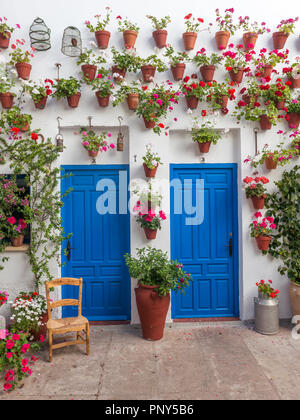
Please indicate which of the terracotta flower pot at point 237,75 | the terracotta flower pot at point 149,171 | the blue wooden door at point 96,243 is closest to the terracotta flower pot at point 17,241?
the blue wooden door at point 96,243

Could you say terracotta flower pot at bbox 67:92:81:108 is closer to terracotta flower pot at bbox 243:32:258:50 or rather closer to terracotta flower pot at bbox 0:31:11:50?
terracotta flower pot at bbox 0:31:11:50

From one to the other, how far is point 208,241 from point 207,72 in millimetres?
2480

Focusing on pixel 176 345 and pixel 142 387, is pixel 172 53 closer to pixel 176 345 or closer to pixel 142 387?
pixel 176 345

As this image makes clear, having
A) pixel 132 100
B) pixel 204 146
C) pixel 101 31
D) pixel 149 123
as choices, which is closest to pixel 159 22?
pixel 101 31

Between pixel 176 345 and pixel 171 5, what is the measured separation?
4.80 metres

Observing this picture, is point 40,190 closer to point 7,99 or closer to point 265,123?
point 7,99

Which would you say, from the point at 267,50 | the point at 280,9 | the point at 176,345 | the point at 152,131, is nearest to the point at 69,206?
the point at 152,131

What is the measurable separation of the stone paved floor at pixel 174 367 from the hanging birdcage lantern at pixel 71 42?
3982mm

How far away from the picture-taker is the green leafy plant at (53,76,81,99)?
4625 millimetres

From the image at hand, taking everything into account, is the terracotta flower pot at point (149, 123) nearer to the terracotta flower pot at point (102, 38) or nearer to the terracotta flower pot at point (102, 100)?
the terracotta flower pot at point (102, 100)

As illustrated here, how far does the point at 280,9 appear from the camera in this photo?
5020mm

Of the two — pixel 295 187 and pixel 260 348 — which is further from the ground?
pixel 295 187

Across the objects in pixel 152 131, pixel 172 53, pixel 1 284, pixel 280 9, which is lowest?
pixel 1 284

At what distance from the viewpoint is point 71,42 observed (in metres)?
4.75
